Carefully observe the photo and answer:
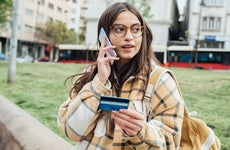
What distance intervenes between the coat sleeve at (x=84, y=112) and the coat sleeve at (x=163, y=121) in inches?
9.3

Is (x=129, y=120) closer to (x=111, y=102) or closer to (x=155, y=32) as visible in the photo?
(x=111, y=102)

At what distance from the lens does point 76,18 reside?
69.2m

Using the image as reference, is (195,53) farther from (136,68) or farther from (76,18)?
(76,18)

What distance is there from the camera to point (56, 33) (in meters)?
45.9

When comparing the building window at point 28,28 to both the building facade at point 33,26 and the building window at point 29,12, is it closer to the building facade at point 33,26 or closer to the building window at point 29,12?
the building facade at point 33,26

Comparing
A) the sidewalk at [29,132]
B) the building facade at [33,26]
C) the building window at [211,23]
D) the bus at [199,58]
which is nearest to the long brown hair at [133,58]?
the sidewalk at [29,132]

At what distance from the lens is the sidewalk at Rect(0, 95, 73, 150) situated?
2451 mm

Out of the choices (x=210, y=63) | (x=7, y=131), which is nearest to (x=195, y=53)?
(x=210, y=63)

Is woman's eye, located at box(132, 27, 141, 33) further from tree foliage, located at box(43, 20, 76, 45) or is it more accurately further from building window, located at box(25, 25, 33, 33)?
building window, located at box(25, 25, 33, 33)

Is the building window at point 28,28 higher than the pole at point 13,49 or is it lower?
higher

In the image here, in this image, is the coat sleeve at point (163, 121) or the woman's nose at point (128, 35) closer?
the coat sleeve at point (163, 121)

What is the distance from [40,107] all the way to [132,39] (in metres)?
4.03

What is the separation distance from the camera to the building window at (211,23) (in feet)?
114

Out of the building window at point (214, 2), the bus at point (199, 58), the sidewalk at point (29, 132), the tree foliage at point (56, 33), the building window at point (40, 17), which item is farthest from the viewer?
the building window at point (40, 17)
